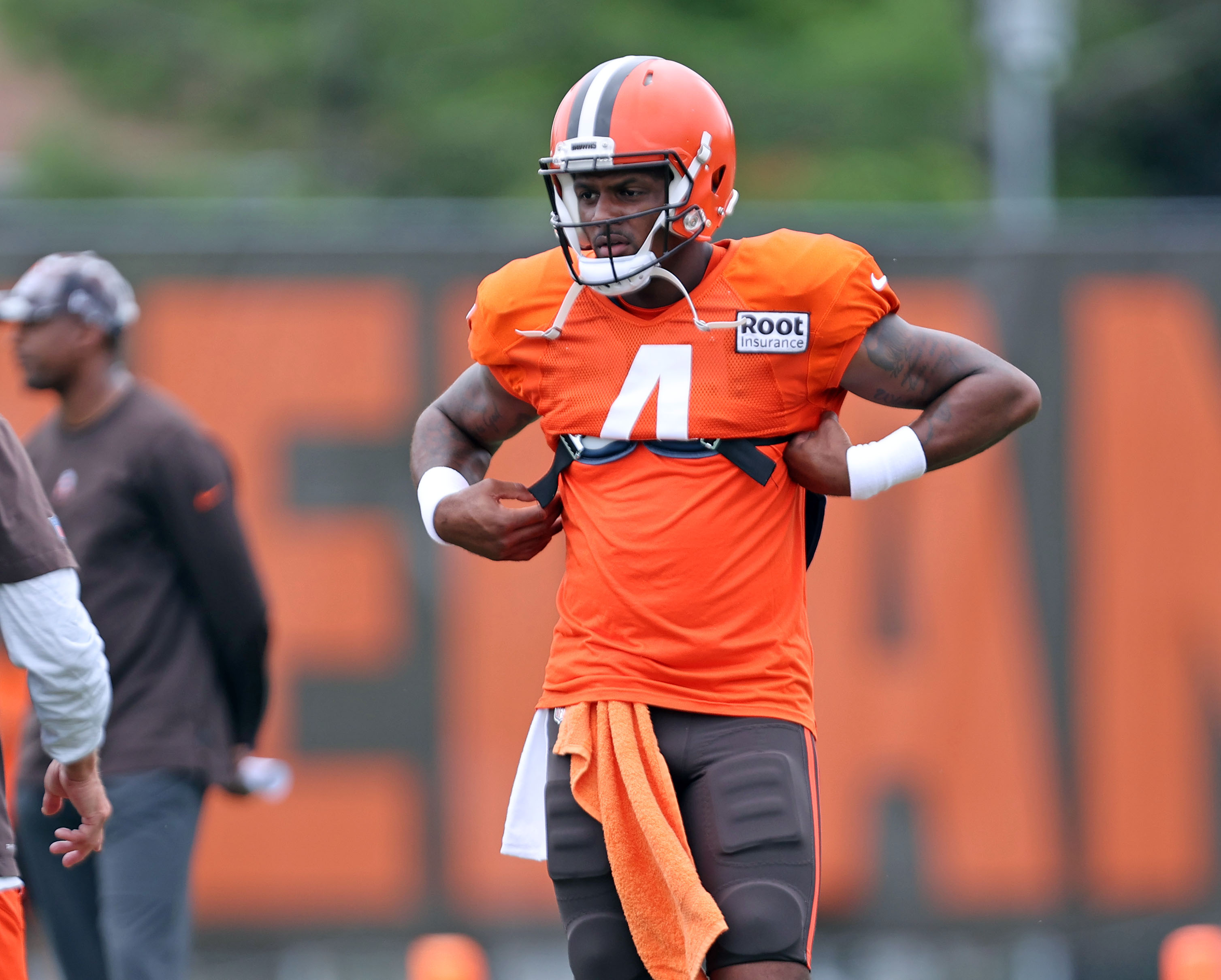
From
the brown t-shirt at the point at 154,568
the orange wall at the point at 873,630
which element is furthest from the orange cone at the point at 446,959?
the brown t-shirt at the point at 154,568

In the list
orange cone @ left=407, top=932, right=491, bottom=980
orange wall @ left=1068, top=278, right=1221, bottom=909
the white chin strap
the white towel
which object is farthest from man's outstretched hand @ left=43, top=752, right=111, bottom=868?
orange wall @ left=1068, top=278, right=1221, bottom=909

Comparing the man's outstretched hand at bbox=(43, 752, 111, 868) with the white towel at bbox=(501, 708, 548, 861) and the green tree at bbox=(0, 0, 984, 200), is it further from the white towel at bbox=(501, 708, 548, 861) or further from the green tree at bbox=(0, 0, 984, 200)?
the green tree at bbox=(0, 0, 984, 200)

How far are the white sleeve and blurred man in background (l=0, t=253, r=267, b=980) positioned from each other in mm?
1213

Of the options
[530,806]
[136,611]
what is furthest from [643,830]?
[136,611]

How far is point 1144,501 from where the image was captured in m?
6.56

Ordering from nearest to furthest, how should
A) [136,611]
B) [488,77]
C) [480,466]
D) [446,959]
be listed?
[480,466]
[136,611]
[446,959]
[488,77]

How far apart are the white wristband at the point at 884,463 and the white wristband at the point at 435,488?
79cm

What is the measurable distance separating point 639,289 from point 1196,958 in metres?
2.82

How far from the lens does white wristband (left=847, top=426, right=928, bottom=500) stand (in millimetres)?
3139

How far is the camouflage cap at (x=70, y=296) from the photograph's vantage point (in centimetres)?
439

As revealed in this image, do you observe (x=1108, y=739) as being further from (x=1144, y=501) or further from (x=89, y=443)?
(x=89, y=443)

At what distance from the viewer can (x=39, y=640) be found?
287 centimetres

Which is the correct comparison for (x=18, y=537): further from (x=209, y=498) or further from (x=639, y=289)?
(x=209, y=498)

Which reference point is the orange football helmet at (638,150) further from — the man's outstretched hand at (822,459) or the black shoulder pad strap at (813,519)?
the black shoulder pad strap at (813,519)
